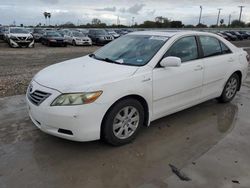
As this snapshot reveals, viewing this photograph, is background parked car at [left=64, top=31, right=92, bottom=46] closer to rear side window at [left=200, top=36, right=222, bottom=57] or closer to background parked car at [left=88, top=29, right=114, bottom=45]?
background parked car at [left=88, top=29, right=114, bottom=45]

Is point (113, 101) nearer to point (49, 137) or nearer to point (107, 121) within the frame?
point (107, 121)

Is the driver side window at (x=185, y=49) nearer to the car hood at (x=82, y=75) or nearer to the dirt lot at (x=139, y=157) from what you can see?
the car hood at (x=82, y=75)

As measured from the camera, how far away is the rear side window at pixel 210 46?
4.87m

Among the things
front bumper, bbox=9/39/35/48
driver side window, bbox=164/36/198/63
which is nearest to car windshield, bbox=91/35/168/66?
driver side window, bbox=164/36/198/63

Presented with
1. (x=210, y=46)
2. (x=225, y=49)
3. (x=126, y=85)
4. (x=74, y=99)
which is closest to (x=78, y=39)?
(x=225, y=49)

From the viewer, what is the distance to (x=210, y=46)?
504 centimetres

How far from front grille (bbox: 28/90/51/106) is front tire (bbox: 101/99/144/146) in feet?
2.74

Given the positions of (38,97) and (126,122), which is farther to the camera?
(126,122)

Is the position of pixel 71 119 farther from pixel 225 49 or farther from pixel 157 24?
pixel 157 24

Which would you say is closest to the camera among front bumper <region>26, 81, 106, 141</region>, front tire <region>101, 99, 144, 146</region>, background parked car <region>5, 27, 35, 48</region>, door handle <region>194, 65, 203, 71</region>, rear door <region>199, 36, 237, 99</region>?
front bumper <region>26, 81, 106, 141</region>

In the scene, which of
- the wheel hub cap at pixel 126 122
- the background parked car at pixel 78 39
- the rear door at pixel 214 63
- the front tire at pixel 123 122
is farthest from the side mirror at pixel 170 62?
the background parked car at pixel 78 39

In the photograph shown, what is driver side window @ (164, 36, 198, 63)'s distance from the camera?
14.0 ft

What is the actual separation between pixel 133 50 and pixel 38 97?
1.70 metres

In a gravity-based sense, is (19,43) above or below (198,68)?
below
